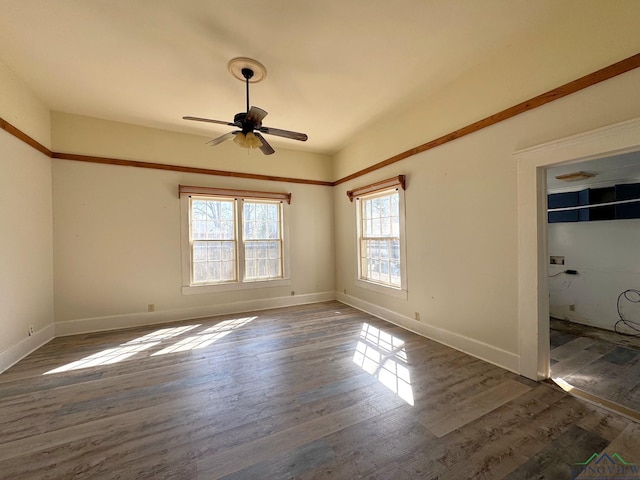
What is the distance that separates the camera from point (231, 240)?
15.7ft

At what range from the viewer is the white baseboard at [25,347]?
2.76 meters

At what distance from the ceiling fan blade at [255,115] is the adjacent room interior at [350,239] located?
0.01 m

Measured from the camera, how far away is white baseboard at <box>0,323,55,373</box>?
9.04ft

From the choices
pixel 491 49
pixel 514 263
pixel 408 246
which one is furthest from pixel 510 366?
pixel 491 49

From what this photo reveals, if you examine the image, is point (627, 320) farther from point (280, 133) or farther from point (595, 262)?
point (280, 133)

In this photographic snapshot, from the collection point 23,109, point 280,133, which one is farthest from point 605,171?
point 23,109

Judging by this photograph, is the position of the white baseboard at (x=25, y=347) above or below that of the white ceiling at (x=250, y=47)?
below

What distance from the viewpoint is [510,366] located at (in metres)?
2.57

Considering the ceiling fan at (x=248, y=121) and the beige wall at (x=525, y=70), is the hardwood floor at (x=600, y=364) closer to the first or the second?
the beige wall at (x=525, y=70)

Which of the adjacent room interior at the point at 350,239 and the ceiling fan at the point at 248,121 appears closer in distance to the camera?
the adjacent room interior at the point at 350,239

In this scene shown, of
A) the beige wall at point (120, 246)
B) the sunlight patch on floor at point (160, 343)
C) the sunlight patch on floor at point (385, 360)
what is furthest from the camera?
the beige wall at point (120, 246)

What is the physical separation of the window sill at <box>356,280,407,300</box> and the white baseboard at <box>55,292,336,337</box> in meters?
1.10

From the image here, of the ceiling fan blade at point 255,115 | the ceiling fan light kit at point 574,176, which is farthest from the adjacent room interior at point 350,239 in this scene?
the ceiling fan light kit at point 574,176

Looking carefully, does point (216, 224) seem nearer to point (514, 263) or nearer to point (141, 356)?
point (141, 356)
